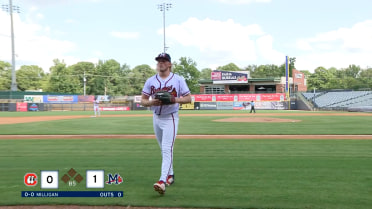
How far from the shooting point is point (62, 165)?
272 inches

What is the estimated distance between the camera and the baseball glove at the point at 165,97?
4496 mm

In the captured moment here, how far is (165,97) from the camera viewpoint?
4492 mm

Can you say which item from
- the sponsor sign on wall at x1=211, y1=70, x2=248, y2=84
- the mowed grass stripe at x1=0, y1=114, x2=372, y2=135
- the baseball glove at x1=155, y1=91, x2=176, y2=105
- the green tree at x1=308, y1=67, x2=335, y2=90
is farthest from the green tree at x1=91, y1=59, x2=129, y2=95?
the baseball glove at x1=155, y1=91, x2=176, y2=105

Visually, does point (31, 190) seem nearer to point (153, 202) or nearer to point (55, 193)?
point (55, 193)

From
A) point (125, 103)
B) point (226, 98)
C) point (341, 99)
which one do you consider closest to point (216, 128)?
point (226, 98)

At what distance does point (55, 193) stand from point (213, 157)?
4.23m

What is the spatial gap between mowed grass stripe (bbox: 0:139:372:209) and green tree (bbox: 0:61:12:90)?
95.8 m

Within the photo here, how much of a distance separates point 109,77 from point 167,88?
314 feet

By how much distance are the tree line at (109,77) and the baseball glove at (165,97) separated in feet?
238

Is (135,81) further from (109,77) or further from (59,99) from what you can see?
(59,99)

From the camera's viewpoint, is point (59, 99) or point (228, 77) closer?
point (59, 99)

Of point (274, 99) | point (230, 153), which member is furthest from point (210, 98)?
point (230, 153)

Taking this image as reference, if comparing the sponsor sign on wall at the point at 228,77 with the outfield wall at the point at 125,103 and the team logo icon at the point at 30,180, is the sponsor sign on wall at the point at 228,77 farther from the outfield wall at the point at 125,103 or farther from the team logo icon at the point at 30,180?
the team logo icon at the point at 30,180

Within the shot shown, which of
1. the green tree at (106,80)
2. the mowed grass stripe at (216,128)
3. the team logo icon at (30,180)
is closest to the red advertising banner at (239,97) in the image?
the mowed grass stripe at (216,128)
